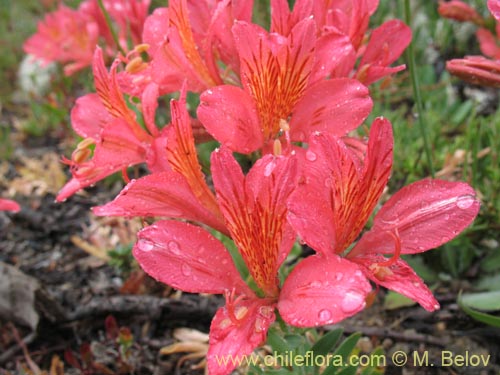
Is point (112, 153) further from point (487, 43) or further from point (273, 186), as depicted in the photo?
point (487, 43)

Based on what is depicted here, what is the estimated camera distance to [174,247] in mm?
908

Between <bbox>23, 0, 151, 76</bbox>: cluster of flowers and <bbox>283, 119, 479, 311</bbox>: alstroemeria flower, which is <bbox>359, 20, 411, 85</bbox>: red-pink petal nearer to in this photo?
<bbox>283, 119, 479, 311</bbox>: alstroemeria flower

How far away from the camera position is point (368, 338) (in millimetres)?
1718

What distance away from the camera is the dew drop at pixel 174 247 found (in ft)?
2.97

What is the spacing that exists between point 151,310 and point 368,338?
720 mm

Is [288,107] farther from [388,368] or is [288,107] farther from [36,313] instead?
[36,313]

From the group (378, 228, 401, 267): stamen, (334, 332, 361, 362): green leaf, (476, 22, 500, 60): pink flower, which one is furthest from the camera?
(476, 22, 500, 60): pink flower

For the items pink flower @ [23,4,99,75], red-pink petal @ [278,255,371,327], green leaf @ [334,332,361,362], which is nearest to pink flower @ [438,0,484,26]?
green leaf @ [334,332,361,362]

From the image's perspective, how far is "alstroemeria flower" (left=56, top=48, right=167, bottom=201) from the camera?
1.10 metres

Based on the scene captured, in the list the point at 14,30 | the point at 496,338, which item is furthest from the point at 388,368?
the point at 14,30

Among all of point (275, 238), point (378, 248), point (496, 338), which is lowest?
point (496, 338)

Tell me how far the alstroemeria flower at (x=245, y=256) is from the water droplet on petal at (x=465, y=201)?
0.86 ft

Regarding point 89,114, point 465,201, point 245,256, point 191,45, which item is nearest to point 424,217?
point 465,201

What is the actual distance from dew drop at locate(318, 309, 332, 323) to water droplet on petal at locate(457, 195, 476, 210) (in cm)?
34
